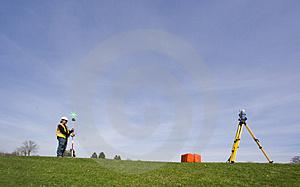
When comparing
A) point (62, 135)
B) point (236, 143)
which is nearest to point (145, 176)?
point (62, 135)

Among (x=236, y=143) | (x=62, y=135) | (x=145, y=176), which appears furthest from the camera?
(x=236, y=143)

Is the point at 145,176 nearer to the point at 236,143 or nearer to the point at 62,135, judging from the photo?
the point at 62,135

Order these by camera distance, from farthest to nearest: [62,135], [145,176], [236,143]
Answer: [236,143], [62,135], [145,176]

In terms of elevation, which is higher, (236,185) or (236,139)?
(236,139)

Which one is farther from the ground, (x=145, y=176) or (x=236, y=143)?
(x=236, y=143)

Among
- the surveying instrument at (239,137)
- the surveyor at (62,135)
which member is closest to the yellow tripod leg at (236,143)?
the surveying instrument at (239,137)

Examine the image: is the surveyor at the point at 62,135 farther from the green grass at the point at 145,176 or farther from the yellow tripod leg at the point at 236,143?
the yellow tripod leg at the point at 236,143

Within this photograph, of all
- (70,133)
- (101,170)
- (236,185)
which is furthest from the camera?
(70,133)

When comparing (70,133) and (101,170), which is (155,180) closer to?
(101,170)

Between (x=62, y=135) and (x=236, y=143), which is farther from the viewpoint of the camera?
(x=236, y=143)

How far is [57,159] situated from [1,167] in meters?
4.85

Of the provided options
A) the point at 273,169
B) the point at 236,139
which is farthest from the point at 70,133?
the point at 273,169

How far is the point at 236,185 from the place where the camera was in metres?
13.1

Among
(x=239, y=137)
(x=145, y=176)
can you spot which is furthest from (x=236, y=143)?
(x=145, y=176)
